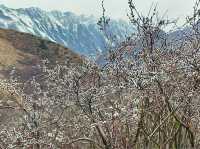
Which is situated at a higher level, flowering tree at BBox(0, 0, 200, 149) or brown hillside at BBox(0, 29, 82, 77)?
brown hillside at BBox(0, 29, 82, 77)

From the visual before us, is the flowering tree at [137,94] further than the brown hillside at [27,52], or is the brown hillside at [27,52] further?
the brown hillside at [27,52]

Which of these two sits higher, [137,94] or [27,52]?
[27,52]

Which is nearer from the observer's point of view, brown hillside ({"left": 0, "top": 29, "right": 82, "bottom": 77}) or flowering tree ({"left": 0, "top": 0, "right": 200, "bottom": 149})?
flowering tree ({"left": 0, "top": 0, "right": 200, "bottom": 149})

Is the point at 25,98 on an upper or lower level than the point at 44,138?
upper

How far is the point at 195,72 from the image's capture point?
27.3ft

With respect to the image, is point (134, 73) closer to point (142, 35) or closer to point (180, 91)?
point (180, 91)

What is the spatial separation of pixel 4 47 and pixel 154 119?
17308 cm

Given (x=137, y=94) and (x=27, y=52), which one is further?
(x=27, y=52)

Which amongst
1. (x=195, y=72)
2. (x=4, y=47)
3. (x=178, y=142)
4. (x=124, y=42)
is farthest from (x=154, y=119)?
(x=4, y=47)

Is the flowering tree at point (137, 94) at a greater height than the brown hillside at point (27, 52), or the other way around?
the brown hillside at point (27, 52)

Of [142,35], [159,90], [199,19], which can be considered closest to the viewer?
[159,90]

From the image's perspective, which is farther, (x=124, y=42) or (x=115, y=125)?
(x=124, y=42)

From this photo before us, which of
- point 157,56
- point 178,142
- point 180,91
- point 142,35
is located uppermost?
point 142,35

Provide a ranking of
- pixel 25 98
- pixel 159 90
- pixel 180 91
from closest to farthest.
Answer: pixel 180 91 < pixel 159 90 < pixel 25 98
